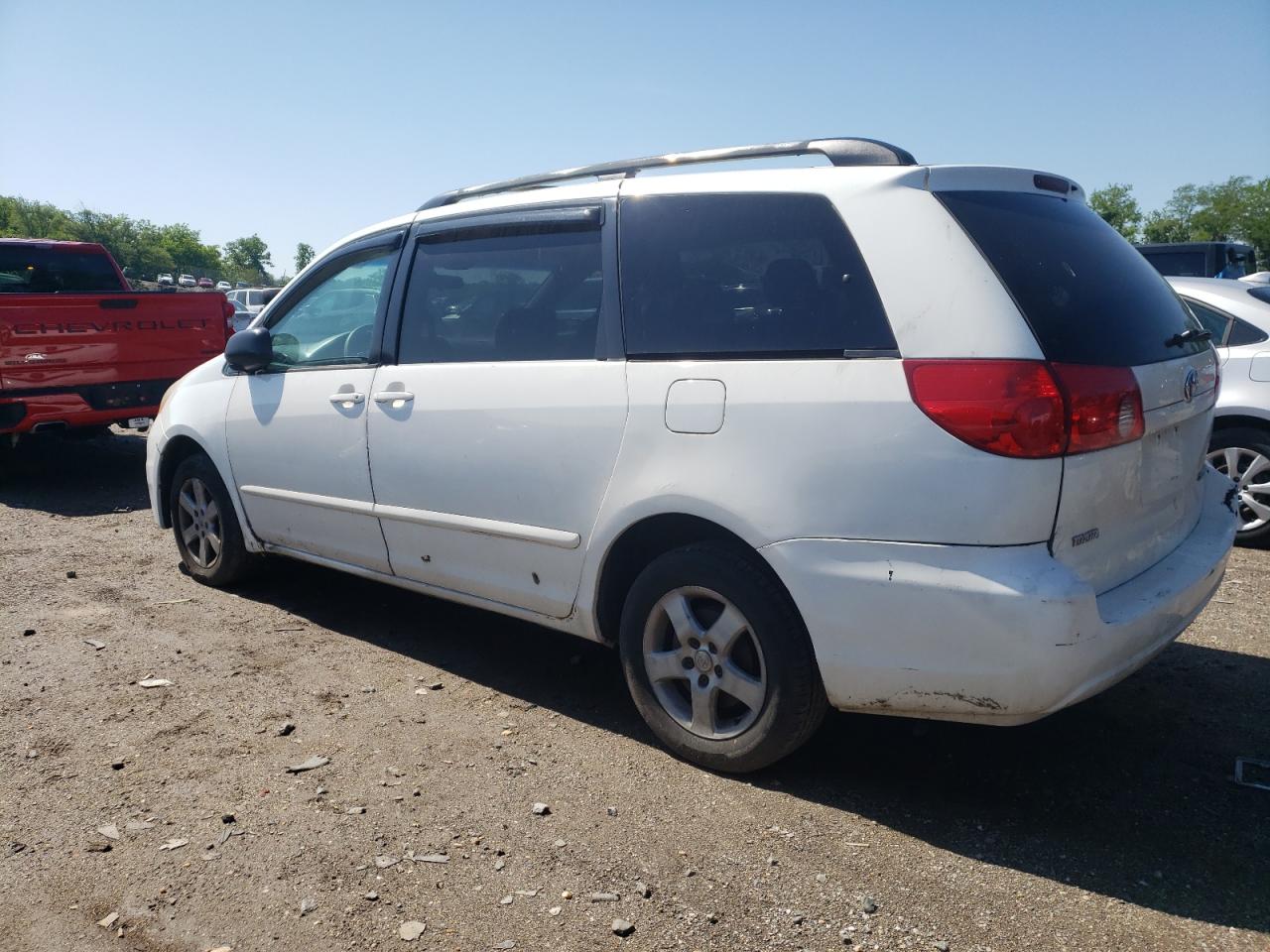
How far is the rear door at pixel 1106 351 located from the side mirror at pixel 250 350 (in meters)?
3.33

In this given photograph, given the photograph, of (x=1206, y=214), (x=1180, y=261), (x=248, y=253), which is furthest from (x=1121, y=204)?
(x=248, y=253)

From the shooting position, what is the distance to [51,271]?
10.3m

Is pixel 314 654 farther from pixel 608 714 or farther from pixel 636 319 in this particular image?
pixel 636 319

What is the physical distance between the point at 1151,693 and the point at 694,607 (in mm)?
1976

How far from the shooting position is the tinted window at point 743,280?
10.0 ft

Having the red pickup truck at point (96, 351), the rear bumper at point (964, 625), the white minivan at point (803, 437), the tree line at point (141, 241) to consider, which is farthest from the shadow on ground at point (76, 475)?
the tree line at point (141, 241)

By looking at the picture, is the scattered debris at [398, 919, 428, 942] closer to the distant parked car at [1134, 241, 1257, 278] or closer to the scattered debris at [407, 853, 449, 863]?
the scattered debris at [407, 853, 449, 863]

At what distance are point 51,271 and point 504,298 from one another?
836 centimetres

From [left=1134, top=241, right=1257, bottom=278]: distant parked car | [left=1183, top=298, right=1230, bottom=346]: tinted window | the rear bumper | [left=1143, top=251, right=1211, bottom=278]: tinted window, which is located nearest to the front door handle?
the rear bumper

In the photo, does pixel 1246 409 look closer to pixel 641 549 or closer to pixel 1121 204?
pixel 641 549

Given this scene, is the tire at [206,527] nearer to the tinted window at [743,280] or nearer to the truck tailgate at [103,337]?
the tinted window at [743,280]

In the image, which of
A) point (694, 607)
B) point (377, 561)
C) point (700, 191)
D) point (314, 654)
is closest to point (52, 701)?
point (314, 654)

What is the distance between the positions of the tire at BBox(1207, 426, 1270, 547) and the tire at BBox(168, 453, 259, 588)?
18.6 feet

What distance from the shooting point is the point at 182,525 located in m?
5.76
